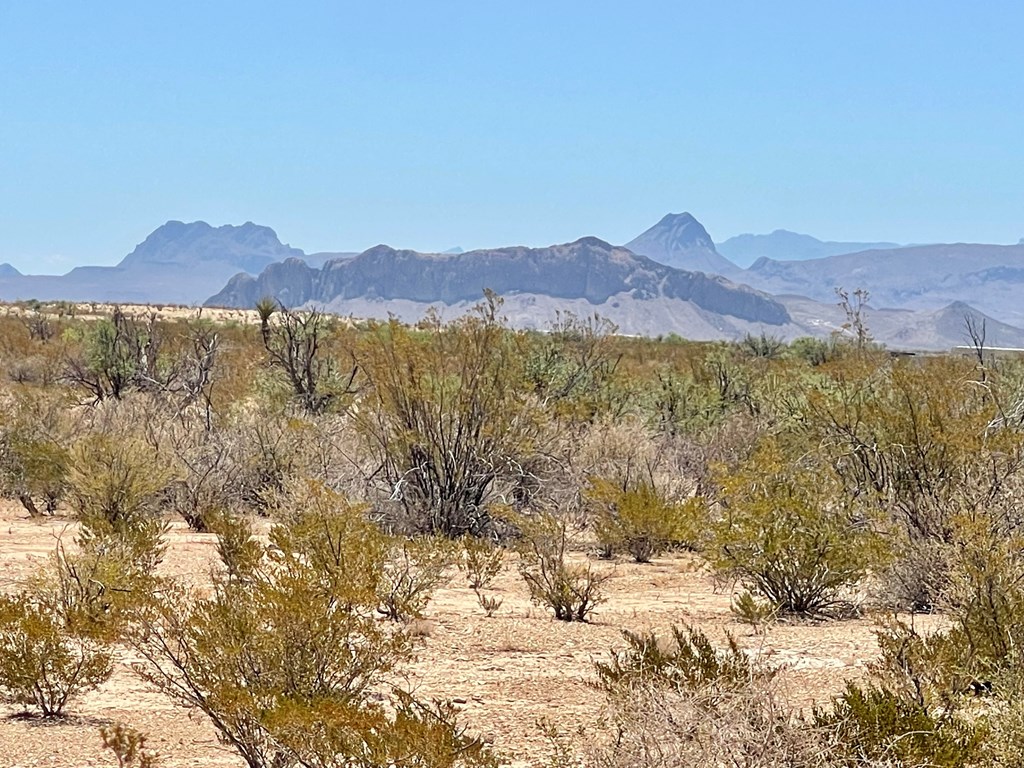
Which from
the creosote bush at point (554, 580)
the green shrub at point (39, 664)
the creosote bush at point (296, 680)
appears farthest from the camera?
the creosote bush at point (554, 580)

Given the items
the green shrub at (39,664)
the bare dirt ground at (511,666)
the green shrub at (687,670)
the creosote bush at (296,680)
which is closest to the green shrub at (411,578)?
the bare dirt ground at (511,666)

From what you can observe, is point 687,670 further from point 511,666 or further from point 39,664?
point 39,664

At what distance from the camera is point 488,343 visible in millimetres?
15594

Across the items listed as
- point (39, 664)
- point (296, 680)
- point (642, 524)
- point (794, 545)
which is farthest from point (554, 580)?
point (296, 680)

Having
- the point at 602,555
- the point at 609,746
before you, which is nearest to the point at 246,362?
the point at 602,555

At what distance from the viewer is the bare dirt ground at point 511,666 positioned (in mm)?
6871

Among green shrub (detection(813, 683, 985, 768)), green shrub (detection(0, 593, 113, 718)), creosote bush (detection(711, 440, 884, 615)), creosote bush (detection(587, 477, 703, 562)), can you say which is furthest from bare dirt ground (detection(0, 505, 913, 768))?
creosote bush (detection(587, 477, 703, 562))

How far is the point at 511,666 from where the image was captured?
879 centimetres

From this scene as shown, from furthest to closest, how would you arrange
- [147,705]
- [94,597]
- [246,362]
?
[246,362], [94,597], [147,705]

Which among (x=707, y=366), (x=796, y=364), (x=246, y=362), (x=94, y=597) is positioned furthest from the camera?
(x=246, y=362)

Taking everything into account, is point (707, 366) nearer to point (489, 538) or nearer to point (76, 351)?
point (489, 538)

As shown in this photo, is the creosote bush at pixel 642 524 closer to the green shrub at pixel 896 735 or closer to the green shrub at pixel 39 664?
the green shrub at pixel 39 664

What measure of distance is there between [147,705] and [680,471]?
1195 centimetres

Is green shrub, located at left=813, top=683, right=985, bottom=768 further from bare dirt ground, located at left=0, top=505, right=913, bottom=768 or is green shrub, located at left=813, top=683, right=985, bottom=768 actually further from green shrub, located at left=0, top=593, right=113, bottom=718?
green shrub, located at left=0, top=593, right=113, bottom=718
